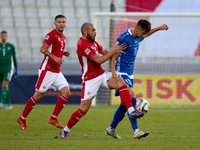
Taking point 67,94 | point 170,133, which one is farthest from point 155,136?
point 67,94

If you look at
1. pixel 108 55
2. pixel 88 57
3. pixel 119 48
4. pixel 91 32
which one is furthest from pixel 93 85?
pixel 91 32

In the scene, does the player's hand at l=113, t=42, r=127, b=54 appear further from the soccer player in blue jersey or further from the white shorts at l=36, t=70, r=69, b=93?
the white shorts at l=36, t=70, r=69, b=93

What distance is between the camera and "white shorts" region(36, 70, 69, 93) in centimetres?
690

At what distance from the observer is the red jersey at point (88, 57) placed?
541 centimetres

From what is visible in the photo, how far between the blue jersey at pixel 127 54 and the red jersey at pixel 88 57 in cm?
31

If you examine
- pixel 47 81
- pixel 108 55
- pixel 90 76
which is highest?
pixel 108 55

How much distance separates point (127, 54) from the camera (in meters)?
5.58

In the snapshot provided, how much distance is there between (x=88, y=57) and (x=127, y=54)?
599 mm

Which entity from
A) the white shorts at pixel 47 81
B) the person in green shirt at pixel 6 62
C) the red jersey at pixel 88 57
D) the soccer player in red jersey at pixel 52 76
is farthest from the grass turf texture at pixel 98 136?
the person in green shirt at pixel 6 62

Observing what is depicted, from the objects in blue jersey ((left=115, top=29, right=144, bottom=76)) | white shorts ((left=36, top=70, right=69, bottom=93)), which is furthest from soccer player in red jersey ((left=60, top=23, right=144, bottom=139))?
white shorts ((left=36, top=70, right=69, bottom=93))

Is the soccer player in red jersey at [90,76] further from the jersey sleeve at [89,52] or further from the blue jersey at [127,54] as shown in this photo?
the blue jersey at [127,54]

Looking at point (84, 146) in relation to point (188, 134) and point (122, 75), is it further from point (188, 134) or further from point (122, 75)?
point (188, 134)

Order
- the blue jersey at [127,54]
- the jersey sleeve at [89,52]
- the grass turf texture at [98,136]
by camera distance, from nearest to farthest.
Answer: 1. the grass turf texture at [98,136]
2. the jersey sleeve at [89,52]
3. the blue jersey at [127,54]

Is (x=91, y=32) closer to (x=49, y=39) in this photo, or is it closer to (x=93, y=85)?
(x=93, y=85)
